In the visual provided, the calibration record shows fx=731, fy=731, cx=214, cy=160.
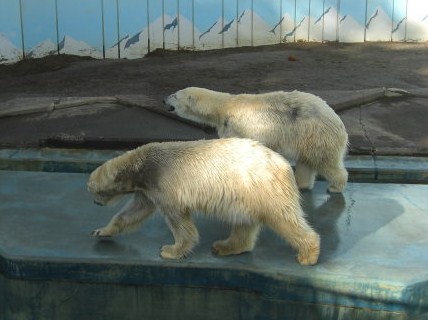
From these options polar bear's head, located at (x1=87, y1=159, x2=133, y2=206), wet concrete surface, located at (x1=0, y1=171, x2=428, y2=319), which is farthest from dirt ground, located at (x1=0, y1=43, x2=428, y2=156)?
polar bear's head, located at (x1=87, y1=159, x2=133, y2=206)

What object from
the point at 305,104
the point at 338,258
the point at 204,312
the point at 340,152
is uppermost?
the point at 305,104

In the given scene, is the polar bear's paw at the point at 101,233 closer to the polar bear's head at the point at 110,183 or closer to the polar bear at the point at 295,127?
the polar bear's head at the point at 110,183

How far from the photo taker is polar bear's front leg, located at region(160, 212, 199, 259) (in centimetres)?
353

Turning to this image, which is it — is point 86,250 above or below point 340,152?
below

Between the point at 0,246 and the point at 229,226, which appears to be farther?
the point at 229,226

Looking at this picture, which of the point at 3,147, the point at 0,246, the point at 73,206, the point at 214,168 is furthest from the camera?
the point at 3,147

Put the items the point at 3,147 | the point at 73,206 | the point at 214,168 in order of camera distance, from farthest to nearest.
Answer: the point at 3,147 < the point at 73,206 < the point at 214,168

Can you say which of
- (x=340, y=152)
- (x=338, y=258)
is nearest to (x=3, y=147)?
(x=340, y=152)

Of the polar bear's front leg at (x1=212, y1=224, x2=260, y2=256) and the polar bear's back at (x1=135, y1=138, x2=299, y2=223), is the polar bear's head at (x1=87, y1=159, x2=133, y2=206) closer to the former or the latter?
the polar bear's back at (x1=135, y1=138, x2=299, y2=223)

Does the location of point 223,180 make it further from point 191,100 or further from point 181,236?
point 191,100

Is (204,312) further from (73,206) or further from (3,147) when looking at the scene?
(3,147)

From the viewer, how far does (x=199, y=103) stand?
4.84m

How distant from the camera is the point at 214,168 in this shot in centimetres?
348

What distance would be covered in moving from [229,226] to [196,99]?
1.09 m
